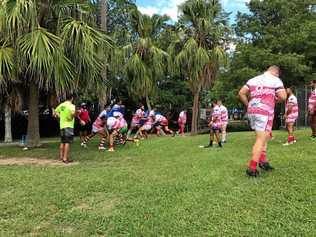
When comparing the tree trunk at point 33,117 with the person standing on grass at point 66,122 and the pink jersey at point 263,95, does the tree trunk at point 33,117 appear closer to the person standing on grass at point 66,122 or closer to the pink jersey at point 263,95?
the person standing on grass at point 66,122

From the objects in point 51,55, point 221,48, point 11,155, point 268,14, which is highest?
point 268,14

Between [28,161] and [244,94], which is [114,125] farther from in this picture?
[244,94]

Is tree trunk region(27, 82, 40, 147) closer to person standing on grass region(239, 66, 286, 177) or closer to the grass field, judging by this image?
the grass field

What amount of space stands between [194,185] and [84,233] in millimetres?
2458

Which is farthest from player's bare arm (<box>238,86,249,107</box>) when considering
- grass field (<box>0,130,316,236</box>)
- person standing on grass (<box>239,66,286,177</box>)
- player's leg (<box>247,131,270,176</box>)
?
grass field (<box>0,130,316,236</box>)

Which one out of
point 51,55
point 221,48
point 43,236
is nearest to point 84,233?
point 43,236

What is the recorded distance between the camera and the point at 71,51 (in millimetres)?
14094

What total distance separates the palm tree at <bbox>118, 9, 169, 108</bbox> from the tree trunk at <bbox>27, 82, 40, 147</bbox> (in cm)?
1133

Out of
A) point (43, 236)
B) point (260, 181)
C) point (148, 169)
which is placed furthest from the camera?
point (148, 169)

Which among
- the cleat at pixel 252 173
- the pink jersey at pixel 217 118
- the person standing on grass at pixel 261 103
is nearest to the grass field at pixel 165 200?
the cleat at pixel 252 173

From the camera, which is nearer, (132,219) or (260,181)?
(132,219)

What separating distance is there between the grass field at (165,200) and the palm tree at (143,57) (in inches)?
691

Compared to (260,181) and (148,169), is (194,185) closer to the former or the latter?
(260,181)

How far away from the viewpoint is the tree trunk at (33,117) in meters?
15.7
